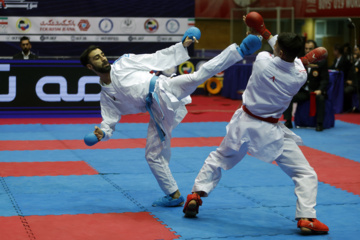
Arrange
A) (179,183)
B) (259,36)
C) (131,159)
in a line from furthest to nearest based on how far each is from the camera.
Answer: (131,159) → (179,183) → (259,36)

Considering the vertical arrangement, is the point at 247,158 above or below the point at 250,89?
below

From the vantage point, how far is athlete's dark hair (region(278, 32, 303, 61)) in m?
5.31

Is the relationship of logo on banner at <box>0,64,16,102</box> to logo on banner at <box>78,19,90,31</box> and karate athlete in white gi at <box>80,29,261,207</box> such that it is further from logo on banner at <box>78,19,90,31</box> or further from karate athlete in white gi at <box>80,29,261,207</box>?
karate athlete in white gi at <box>80,29,261,207</box>

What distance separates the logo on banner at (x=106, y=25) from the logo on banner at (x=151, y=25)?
46.3 inches

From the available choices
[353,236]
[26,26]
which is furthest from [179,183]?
[26,26]

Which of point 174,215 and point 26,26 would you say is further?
point 26,26

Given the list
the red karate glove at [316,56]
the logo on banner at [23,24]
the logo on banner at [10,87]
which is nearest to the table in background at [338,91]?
the logo on banner at [10,87]

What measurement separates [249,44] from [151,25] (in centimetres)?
1502

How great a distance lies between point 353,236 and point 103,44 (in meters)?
15.8

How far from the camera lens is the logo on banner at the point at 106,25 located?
65.5 feet

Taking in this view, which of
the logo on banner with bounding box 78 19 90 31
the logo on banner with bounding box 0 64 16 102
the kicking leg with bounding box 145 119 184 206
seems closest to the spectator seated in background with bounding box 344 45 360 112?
the logo on banner with bounding box 0 64 16 102

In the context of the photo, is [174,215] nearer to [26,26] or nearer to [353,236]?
[353,236]

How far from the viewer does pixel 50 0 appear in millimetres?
19469

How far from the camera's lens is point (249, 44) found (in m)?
5.57
